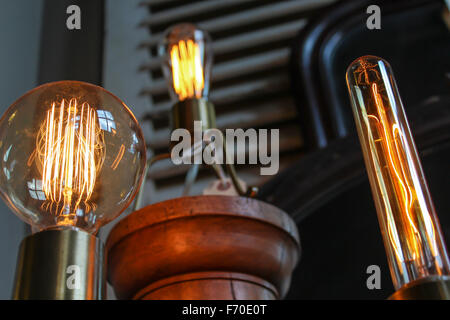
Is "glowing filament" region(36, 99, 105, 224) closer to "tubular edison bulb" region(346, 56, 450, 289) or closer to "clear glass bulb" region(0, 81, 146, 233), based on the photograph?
"clear glass bulb" region(0, 81, 146, 233)

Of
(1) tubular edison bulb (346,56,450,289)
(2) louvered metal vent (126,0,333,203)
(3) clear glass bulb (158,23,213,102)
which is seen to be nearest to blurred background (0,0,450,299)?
(2) louvered metal vent (126,0,333,203)

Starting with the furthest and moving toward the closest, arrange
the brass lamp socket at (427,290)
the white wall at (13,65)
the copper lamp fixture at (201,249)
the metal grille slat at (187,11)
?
the metal grille slat at (187,11), the white wall at (13,65), the copper lamp fixture at (201,249), the brass lamp socket at (427,290)

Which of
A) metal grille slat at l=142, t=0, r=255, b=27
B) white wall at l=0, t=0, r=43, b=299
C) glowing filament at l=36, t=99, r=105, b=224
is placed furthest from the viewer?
metal grille slat at l=142, t=0, r=255, b=27

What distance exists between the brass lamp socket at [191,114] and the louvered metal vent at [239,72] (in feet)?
1.19

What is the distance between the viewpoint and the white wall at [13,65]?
2.67ft

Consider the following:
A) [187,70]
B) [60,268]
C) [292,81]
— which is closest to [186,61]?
[187,70]

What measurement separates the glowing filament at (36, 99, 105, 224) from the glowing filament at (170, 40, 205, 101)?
33 cm

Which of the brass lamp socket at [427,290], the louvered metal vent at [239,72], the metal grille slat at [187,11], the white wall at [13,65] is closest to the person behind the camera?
the brass lamp socket at [427,290]

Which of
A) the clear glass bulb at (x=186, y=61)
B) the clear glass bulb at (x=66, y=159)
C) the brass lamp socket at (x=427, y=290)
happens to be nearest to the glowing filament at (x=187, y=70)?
the clear glass bulb at (x=186, y=61)

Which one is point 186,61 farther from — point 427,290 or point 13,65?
point 427,290

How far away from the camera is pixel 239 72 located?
110 centimetres

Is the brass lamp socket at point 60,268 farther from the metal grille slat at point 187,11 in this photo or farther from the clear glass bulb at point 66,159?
the metal grille slat at point 187,11

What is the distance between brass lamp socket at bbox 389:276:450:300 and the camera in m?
0.19
